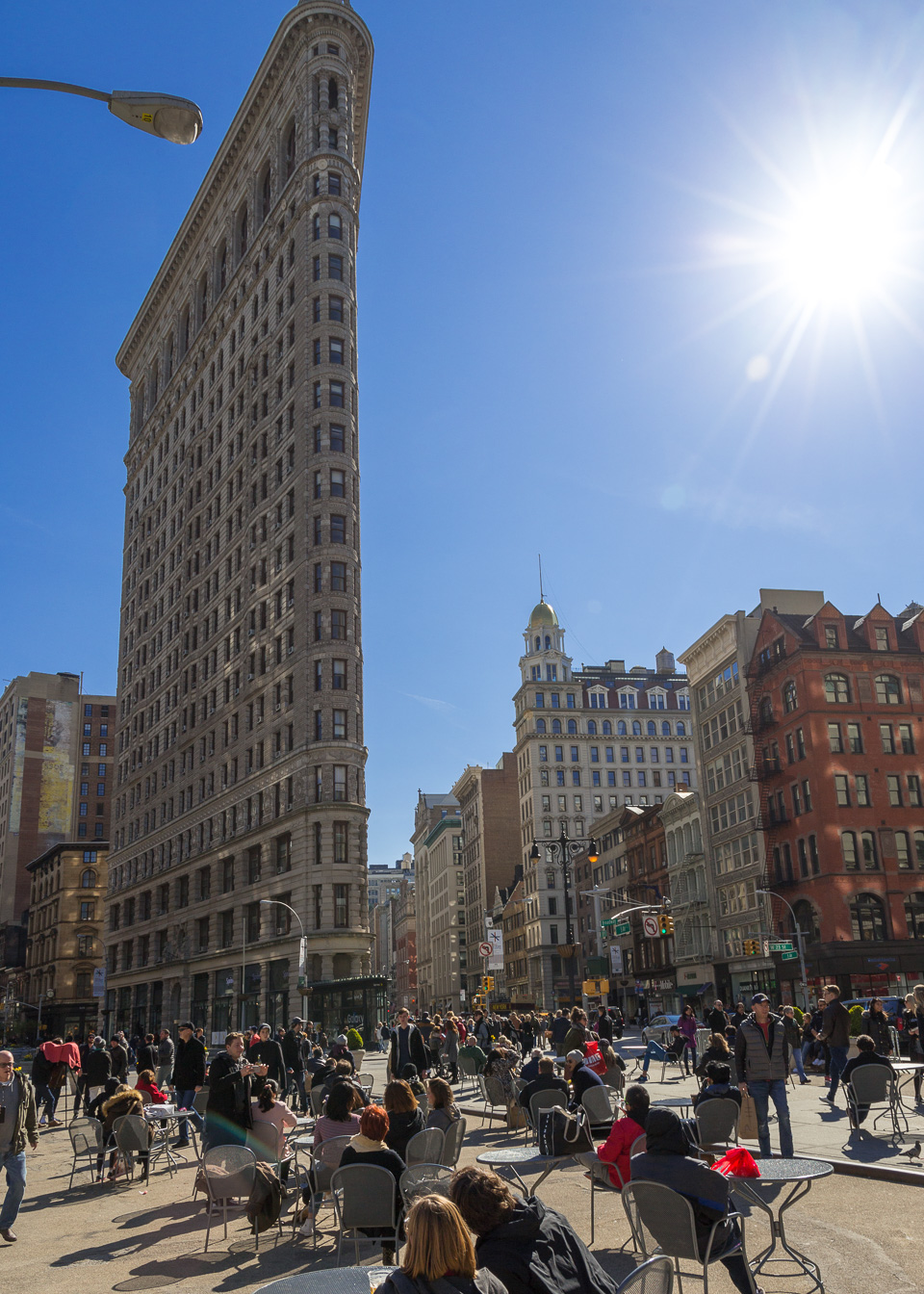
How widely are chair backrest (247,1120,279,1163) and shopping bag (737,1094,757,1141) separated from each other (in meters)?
6.24

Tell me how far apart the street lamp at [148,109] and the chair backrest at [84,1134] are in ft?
46.6

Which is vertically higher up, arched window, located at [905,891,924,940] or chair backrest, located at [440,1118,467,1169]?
arched window, located at [905,891,924,940]

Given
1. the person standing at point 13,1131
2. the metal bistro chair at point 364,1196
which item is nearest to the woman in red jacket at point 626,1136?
the metal bistro chair at point 364,1196

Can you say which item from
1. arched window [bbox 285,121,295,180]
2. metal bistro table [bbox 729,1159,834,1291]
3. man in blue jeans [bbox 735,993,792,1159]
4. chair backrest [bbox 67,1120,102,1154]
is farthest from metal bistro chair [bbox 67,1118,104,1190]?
arched window [bbox 285,121,295,180]

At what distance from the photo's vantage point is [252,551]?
242 feet

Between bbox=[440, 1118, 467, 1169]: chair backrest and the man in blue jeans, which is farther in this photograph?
the man in blue jeans

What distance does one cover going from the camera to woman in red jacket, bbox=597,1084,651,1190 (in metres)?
10.2

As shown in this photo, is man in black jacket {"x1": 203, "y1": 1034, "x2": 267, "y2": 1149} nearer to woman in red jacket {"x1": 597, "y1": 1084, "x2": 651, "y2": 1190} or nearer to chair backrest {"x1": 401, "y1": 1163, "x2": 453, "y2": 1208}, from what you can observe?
chair backrest {"x1": 401, "y1": 1163, "x2": 453, "y2": 1208}

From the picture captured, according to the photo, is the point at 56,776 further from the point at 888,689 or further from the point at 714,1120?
the point at 714,1120

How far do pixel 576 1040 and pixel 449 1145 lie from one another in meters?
10.9

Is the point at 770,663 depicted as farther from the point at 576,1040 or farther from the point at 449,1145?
the point at 449,1145

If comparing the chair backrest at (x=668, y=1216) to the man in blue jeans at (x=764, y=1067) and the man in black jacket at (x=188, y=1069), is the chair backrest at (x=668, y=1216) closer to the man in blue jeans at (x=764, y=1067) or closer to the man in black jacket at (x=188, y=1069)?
the man in blue jeans at (x=764, y=1067)

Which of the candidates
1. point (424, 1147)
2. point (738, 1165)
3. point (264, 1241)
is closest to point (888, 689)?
point (264, 1241)

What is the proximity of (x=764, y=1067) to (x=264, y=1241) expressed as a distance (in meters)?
6.84
